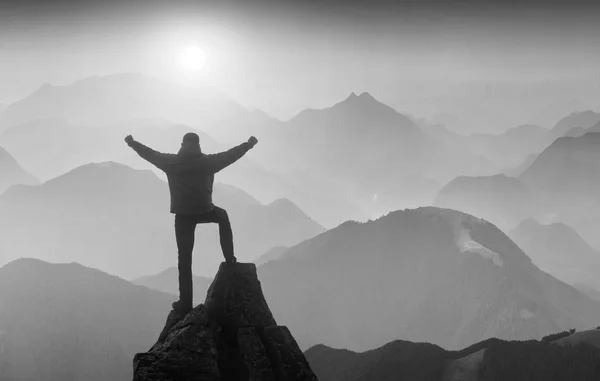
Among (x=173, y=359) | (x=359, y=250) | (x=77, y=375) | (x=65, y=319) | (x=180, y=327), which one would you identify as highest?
(x=359, y=250)

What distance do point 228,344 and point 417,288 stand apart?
10936cm

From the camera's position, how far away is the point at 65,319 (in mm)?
80938

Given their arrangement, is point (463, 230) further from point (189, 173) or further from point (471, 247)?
point (189, 173)

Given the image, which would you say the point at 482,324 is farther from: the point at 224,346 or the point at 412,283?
the point at 224,346

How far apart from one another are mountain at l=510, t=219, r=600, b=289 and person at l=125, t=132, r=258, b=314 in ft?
591

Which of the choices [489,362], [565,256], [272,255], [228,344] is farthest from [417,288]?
[228,344]

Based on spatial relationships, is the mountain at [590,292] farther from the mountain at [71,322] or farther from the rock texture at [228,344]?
the rock texture at [228,344]

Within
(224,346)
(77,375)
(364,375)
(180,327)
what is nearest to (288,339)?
(224,346)

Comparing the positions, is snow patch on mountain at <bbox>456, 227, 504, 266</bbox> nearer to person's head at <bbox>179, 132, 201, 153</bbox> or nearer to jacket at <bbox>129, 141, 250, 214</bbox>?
jacket at <bbox>129, 141, 250, 214</bbox>

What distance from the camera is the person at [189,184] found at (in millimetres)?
11453

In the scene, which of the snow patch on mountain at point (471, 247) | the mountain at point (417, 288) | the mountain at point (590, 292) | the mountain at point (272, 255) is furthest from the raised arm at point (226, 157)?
the mountain at point (590, 292)

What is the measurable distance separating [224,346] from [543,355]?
129 ft

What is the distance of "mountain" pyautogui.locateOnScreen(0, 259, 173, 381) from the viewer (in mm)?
72406

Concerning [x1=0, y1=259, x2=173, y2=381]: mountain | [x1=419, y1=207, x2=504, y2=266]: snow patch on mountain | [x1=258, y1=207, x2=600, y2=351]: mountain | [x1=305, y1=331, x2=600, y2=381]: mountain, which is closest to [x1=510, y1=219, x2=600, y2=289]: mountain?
[x1=258, y1=207, x2=600, y2=351]: mountain
